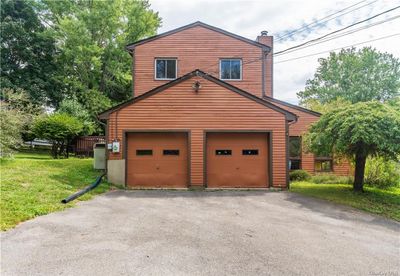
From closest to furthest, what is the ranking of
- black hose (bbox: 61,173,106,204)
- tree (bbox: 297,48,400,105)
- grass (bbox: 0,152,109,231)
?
grass (bbox: 0,152,109,231) → black hose (bbox: 61,173,106,204) → tree (bbox: 297,48,400,105)

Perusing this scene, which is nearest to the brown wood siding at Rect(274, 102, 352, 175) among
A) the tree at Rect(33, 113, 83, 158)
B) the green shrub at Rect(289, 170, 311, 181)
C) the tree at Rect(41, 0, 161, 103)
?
the green shrub at Rect(289, 170, 311, 181)

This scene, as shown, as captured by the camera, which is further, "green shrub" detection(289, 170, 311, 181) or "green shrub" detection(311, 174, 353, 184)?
"green shrub" detection(289, 170, 311, 181)

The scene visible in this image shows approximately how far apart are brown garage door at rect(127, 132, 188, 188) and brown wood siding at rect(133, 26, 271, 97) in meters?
4.48

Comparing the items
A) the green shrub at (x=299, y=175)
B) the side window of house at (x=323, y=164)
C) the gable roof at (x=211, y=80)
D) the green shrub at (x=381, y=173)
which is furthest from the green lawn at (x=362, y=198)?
the side window of house at (x=323, y=164)

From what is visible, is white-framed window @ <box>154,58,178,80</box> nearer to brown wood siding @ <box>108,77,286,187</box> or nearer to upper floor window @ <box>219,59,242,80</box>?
upper floor window @ <box>219,59,242,80</box>

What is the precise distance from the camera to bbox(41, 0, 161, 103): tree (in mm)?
25406

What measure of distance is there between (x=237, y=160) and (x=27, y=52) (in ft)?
77.6

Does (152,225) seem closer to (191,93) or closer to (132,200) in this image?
(132,200)

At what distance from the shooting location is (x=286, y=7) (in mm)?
10172

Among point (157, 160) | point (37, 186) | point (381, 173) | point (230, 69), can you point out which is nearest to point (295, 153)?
point (381, 173)

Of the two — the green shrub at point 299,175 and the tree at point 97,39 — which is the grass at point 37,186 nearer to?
the green shrub at point 299,175

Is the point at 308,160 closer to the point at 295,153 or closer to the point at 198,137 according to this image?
the point at 295,153

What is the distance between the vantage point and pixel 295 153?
15.1 m

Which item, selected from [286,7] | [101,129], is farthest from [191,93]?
[101,129]
